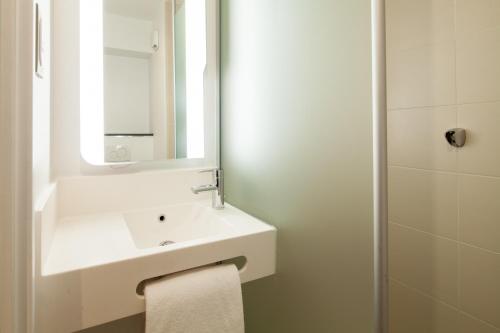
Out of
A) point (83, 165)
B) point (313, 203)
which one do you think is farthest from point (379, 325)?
point (83, 165)

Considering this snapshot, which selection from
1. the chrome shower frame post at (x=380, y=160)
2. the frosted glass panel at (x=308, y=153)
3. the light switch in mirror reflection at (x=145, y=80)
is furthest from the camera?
the light switch in mirror reflection at (x=145, y=80)

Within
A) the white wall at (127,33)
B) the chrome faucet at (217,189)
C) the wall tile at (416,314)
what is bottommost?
the wall tile at (416,314)

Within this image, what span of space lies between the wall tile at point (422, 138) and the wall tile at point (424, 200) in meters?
0.02

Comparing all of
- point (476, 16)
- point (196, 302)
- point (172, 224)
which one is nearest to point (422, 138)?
point (476, 16)

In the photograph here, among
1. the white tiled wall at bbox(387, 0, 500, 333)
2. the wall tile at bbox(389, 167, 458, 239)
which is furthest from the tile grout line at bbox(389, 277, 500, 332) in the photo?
the wall tile at bbox(389, 167, 458, 239)

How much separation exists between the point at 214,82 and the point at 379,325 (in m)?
1.18

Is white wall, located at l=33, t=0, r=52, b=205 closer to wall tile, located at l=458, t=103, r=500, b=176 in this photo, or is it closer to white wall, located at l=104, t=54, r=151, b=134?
white wall, located at l=104, t=54, r=151, b=134

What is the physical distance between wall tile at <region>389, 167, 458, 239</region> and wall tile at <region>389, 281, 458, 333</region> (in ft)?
0.44

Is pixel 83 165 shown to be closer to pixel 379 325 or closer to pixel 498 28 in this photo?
pixel 379 325

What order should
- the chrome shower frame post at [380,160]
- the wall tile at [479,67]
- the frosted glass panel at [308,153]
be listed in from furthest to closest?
the frosted glass panel at [308,153] < the chrome shower frame post at [380,160] < the wall tile at [479,67]

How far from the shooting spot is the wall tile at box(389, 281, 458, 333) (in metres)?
0.50

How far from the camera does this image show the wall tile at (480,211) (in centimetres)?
44

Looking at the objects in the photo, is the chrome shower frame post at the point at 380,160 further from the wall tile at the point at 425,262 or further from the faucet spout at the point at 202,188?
the faucet spout at the point at 202,188

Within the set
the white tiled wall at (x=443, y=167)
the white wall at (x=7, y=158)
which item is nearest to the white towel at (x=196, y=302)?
the white wall at (x=7, y=158)
